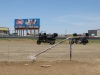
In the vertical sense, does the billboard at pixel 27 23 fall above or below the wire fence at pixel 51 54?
above

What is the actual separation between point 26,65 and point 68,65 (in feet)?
6.74

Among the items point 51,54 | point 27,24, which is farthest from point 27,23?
point 51,54

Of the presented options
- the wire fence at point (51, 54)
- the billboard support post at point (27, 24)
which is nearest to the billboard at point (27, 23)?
the billboard support post at point (27, 24)

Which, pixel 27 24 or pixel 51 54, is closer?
pixel 51 54

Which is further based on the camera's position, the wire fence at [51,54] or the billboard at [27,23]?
the billboard at [27,23]

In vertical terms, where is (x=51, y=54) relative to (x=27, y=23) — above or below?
below

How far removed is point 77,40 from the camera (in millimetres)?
34438

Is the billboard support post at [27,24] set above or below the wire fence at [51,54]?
above

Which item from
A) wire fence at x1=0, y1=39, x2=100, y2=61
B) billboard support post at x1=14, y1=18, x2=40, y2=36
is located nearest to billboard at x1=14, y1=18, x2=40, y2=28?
billboard support post at x1=14, y1=18, x2=40, y2=36

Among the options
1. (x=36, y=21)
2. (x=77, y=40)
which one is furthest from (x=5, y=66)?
(x=36, y=21)

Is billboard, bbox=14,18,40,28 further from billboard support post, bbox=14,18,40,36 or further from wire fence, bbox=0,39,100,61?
wire fence, bbox=0,39,100,61

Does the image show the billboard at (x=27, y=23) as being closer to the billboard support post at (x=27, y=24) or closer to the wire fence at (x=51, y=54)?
the billboard support post at (x=27, y=24)

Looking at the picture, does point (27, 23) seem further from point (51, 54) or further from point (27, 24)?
point (51, 54)

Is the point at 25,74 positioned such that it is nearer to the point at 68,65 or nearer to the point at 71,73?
the point at 71,73
